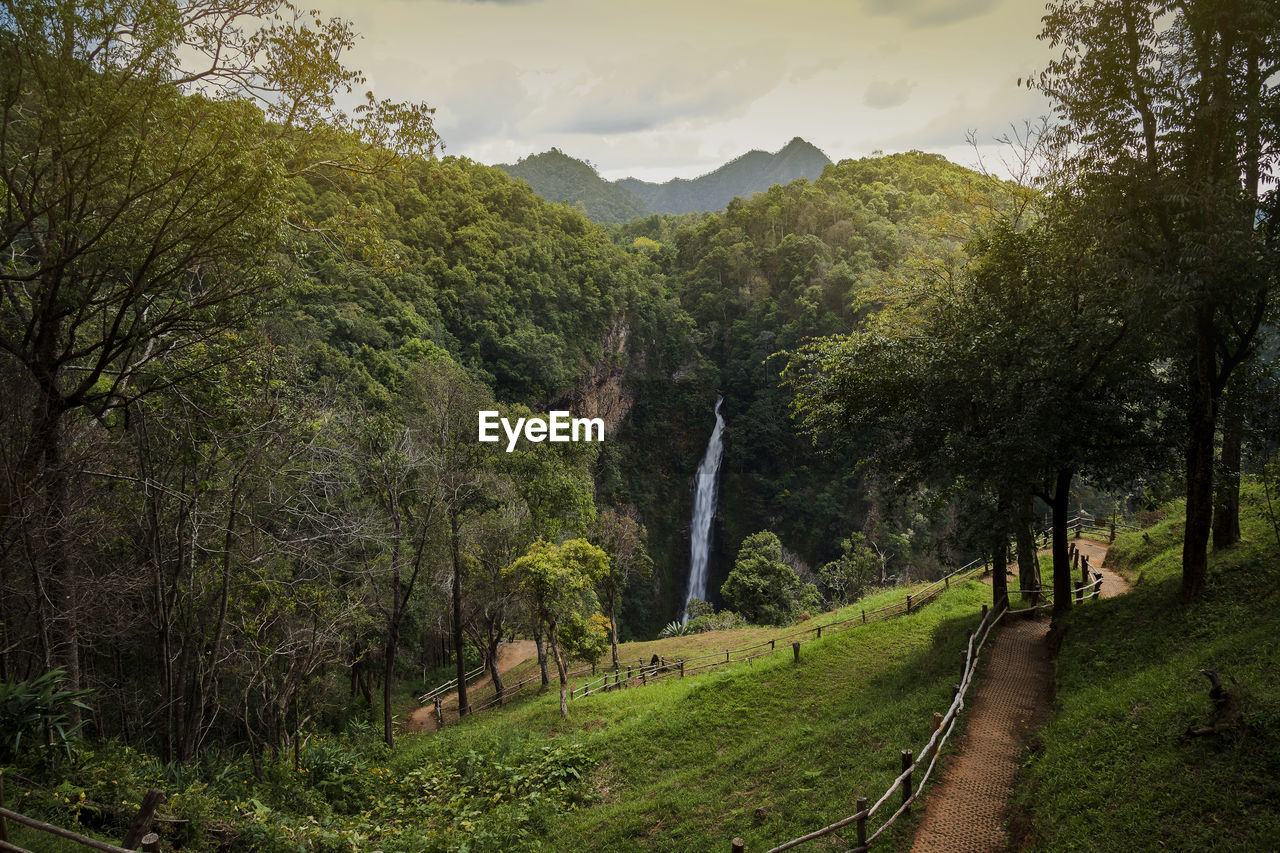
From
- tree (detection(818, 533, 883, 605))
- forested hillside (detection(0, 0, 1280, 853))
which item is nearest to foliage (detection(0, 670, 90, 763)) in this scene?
forested hillside (detection(0, 0, 1280, 853))

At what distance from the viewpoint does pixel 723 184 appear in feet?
596

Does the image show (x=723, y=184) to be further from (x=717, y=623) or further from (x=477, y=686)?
(x=477, y=686)

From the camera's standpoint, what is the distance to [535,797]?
10.2 meters

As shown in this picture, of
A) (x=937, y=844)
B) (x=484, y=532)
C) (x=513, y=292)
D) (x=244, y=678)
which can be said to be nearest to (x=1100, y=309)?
(x=937, y=844)

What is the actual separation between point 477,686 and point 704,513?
29.1 m

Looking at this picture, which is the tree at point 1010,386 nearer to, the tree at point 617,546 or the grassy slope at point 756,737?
the grassy slope at point 756,737

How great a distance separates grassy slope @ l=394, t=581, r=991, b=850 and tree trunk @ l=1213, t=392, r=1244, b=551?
4538 millimetres

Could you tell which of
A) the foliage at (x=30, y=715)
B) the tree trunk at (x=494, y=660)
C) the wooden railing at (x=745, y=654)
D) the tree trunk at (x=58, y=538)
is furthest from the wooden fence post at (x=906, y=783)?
the tree trunk at (x=494, y=660)

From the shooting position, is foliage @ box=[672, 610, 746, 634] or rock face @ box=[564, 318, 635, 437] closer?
foliage @ box=[672, 610, 746, 634]

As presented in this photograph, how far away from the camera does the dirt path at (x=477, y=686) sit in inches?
798

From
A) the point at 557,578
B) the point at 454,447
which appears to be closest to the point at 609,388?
the point at 454,447

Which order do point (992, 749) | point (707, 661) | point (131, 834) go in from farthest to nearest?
point (707, 661) < point (992, 749) < point (131, 834)

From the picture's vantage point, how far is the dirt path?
20.3 m

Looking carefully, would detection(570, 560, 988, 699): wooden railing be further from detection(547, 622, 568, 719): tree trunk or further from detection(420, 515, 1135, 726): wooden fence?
detection(547, 622, 568, 719): tree trunk
